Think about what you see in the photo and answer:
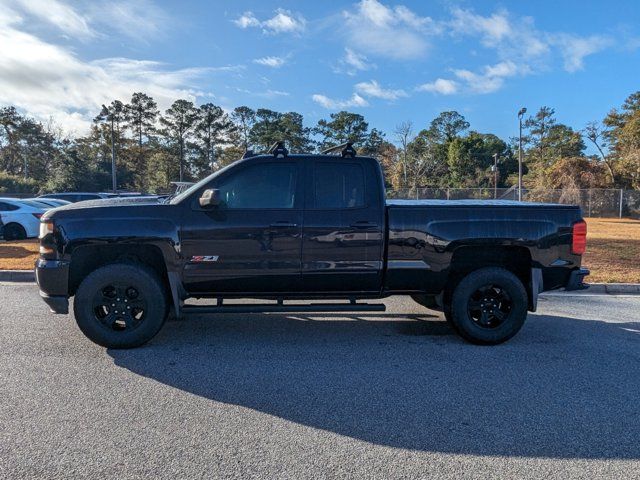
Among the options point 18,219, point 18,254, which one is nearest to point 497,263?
point 18,254

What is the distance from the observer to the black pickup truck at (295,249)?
473cm

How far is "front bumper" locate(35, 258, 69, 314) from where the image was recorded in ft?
15.3

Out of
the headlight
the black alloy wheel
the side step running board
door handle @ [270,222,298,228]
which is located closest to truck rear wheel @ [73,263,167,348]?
the black alloy wheel

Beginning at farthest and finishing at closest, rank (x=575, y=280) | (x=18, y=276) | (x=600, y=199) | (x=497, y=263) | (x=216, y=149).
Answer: (x=216, y=149)
(x=600, y=199)
(x=18, y=276)
(x=497, y=263)
(x=575, y=280)

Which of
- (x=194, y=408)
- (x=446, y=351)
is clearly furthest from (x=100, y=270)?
(x=446, y=351)

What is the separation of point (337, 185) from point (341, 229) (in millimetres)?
517

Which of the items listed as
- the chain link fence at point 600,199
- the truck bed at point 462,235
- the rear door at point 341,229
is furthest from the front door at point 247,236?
the chain link fence at point 600,199

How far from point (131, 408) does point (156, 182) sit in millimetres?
55042

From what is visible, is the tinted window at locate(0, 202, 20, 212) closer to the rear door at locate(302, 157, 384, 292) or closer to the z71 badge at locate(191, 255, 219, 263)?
the z71 badge at locate(191, 255, 219, 263)

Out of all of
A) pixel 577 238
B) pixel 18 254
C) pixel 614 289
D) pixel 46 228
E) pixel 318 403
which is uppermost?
pixel 46 228

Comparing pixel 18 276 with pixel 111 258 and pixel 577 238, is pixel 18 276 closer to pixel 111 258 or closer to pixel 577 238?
pixel 111 258

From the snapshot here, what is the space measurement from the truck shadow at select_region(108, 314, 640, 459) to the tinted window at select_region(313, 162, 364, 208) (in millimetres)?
1594

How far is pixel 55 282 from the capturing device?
15.4ft

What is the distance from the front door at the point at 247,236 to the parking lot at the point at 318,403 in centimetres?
75
